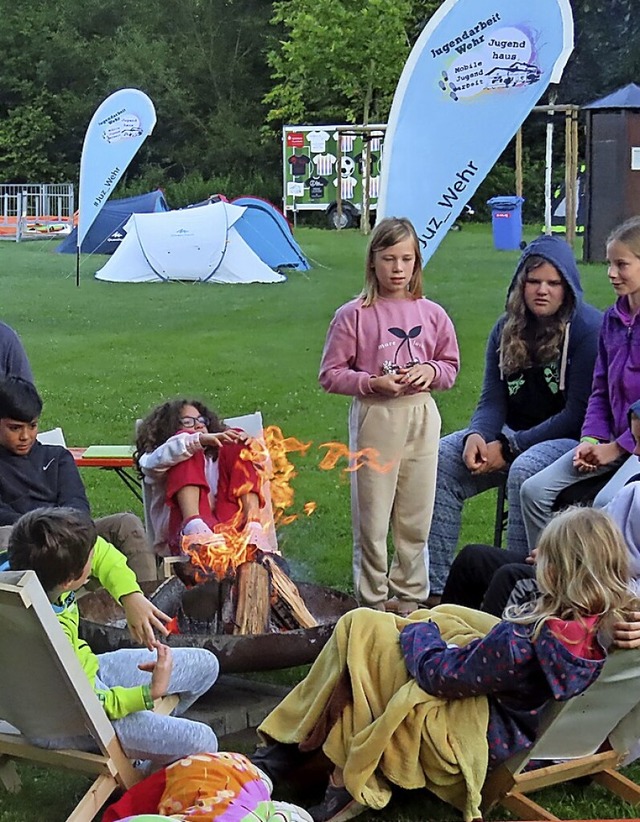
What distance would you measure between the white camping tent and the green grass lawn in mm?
488

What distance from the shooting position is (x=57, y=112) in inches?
1289

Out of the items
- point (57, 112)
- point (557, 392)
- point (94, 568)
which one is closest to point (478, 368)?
point (557, 392)

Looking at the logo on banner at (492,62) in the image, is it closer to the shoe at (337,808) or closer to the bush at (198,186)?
the shoe at (337,808)

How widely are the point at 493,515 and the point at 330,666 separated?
306 centimetres

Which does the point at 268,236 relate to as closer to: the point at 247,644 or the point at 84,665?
the point at 247,644

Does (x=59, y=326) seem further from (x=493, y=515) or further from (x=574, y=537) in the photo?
(x=574, y=537)

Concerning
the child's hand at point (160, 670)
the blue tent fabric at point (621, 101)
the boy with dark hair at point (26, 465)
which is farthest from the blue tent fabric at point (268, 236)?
the child's hand at point (160, 670)

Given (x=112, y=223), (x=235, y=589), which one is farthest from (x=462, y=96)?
(x=112, y=223)

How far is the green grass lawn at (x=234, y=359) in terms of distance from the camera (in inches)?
213

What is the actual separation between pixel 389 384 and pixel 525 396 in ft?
2.29

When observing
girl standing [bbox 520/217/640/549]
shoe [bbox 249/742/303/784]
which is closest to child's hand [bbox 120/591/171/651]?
shoe [bbox 249/742/303/784]

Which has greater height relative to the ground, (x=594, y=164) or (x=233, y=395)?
(x=594, y=164)

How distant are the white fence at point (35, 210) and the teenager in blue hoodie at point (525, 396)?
20.1 metres

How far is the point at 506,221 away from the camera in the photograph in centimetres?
1803
